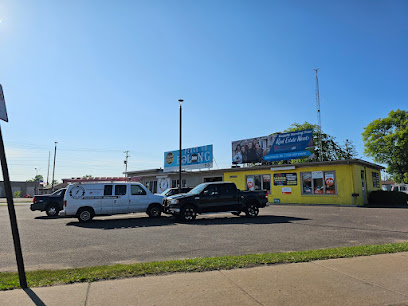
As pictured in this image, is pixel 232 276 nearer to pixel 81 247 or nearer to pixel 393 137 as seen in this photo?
pixel 81 247

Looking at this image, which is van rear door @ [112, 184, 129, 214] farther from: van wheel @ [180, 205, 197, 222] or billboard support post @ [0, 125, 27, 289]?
billboard support post @ [0, 125, 27, 289]

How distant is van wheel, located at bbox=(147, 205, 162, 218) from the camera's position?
15.6 meters

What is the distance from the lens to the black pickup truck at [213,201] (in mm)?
14219

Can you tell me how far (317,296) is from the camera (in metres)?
4.17

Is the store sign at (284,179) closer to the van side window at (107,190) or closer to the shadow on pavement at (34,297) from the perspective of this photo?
the van side window at (107,190)

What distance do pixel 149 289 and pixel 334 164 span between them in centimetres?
2274

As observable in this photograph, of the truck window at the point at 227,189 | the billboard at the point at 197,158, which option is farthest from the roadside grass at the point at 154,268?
the billboard at the point at 197,158

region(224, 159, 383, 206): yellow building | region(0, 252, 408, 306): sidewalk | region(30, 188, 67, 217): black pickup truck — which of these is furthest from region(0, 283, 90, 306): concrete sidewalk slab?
region(224, 159, 383, 206): yellow building

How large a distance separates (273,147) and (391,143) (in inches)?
911

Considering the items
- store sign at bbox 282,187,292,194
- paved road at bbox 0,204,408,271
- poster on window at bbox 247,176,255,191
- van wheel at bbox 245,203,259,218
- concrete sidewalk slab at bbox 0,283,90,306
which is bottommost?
paved road at bbox 0,204,408,271

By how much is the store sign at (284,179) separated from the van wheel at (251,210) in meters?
11.5

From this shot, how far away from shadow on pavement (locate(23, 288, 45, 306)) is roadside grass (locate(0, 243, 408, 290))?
28 cm

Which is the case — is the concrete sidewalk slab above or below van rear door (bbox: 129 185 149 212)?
below

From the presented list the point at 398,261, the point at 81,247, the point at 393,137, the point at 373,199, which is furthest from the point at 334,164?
the point at 393,137
